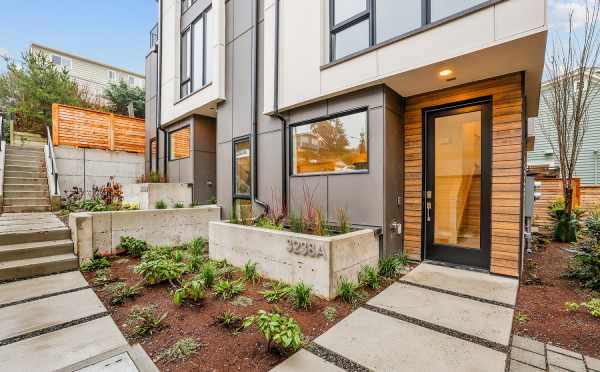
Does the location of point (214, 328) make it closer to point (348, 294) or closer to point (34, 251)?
point (348, 294)

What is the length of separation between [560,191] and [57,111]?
16886 mm

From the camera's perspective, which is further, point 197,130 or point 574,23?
point 197,130

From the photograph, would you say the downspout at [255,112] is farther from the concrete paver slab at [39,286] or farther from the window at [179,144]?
the concrete paver slab at [39,286]

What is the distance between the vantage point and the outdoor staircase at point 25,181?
736cm

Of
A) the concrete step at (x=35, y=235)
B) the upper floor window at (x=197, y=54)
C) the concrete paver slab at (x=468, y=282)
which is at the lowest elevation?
the concrete paver slab at (x=468, y=282)

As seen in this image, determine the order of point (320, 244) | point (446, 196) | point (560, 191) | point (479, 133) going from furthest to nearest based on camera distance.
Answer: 1. point (560, 191)
2. point (446, 196)
3. point (479, 133)
4. point (320, 244)

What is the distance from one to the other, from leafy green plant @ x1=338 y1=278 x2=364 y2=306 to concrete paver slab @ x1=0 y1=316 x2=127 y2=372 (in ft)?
7.40

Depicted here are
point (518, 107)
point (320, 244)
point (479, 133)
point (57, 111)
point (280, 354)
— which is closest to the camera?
point (280, 354)

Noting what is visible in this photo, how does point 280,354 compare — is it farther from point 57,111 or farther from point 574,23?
point 57,111

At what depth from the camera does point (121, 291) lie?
11.0 ft

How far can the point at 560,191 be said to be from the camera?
800cm

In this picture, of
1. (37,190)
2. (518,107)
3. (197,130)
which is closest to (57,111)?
(37,190)

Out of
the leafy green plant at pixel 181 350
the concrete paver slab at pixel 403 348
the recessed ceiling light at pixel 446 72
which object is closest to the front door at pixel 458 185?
the recessed ceiling light at pixel 446 72

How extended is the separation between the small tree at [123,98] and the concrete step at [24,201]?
894cm
